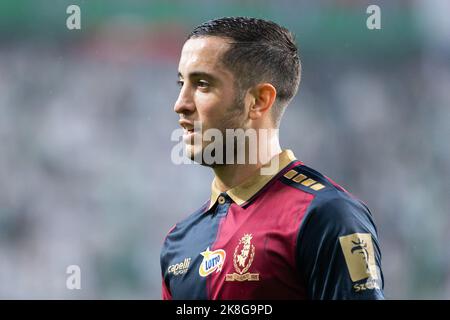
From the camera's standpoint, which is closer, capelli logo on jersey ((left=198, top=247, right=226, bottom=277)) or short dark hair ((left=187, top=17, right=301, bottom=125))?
capelli logo on jersey ((left=198, top=247, right=226, bottom=277))

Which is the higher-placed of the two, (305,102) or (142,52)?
(142,52)

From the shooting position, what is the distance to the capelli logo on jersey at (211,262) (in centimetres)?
257

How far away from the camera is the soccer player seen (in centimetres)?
230

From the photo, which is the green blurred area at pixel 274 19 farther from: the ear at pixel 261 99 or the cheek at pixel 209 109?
the cheek at pixel 209 109

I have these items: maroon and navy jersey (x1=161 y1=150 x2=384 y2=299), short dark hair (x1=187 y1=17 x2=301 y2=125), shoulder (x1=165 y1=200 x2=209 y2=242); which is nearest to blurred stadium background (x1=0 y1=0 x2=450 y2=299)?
shoulder (x1=165 y1=200 x2=209 y2=242)

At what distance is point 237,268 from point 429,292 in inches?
215

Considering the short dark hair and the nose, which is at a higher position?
the short dark hair

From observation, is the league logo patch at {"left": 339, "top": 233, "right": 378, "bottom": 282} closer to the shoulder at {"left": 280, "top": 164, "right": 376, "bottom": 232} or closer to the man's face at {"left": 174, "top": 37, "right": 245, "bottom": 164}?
the shoulder at {"left": 280, "top": 164, "right": 376, "bottom": 232}

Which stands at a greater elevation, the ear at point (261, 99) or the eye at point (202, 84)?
the eye at point (202, 84)

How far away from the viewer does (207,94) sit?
262 centimetres

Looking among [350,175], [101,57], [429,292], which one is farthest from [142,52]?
[429,292]

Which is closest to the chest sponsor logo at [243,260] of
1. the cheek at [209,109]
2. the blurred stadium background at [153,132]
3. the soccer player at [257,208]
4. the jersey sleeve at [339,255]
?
the soccer player at [257,208]

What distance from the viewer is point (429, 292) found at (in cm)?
745

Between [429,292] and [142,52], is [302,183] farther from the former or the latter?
[142,52]
